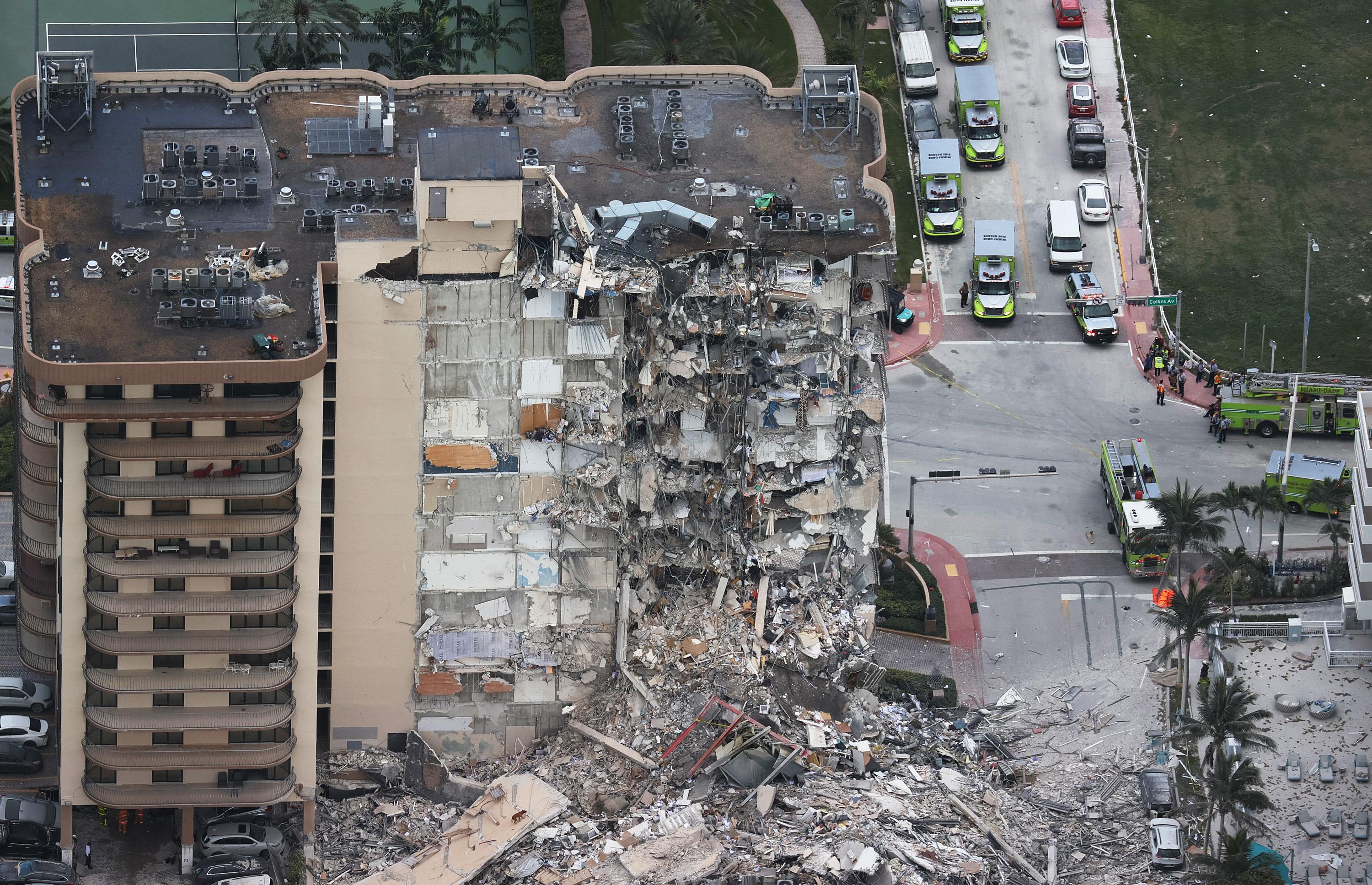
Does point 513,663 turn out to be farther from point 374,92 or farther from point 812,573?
point 374,92

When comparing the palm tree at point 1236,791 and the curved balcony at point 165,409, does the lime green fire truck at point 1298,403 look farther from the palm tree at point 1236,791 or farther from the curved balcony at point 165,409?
the curved balcony at point 165,409

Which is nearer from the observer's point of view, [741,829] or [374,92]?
[741,829]

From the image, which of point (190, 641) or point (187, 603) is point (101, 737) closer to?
point (190, 641)

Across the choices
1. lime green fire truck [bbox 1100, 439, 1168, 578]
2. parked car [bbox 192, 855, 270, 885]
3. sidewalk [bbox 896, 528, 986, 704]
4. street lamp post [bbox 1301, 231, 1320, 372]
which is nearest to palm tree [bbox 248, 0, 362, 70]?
sidewalk [bbox 896, 528, 986, 704]

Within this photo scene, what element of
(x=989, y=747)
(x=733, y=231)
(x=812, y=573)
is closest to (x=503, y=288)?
(x=733, y=231)

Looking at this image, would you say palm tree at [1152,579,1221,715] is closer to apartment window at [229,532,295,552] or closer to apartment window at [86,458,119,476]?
apartment window at [229,532,295,552]

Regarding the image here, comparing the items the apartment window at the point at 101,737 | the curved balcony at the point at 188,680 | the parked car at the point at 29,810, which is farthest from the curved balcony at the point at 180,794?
the curved balcony at the point at 188,680
